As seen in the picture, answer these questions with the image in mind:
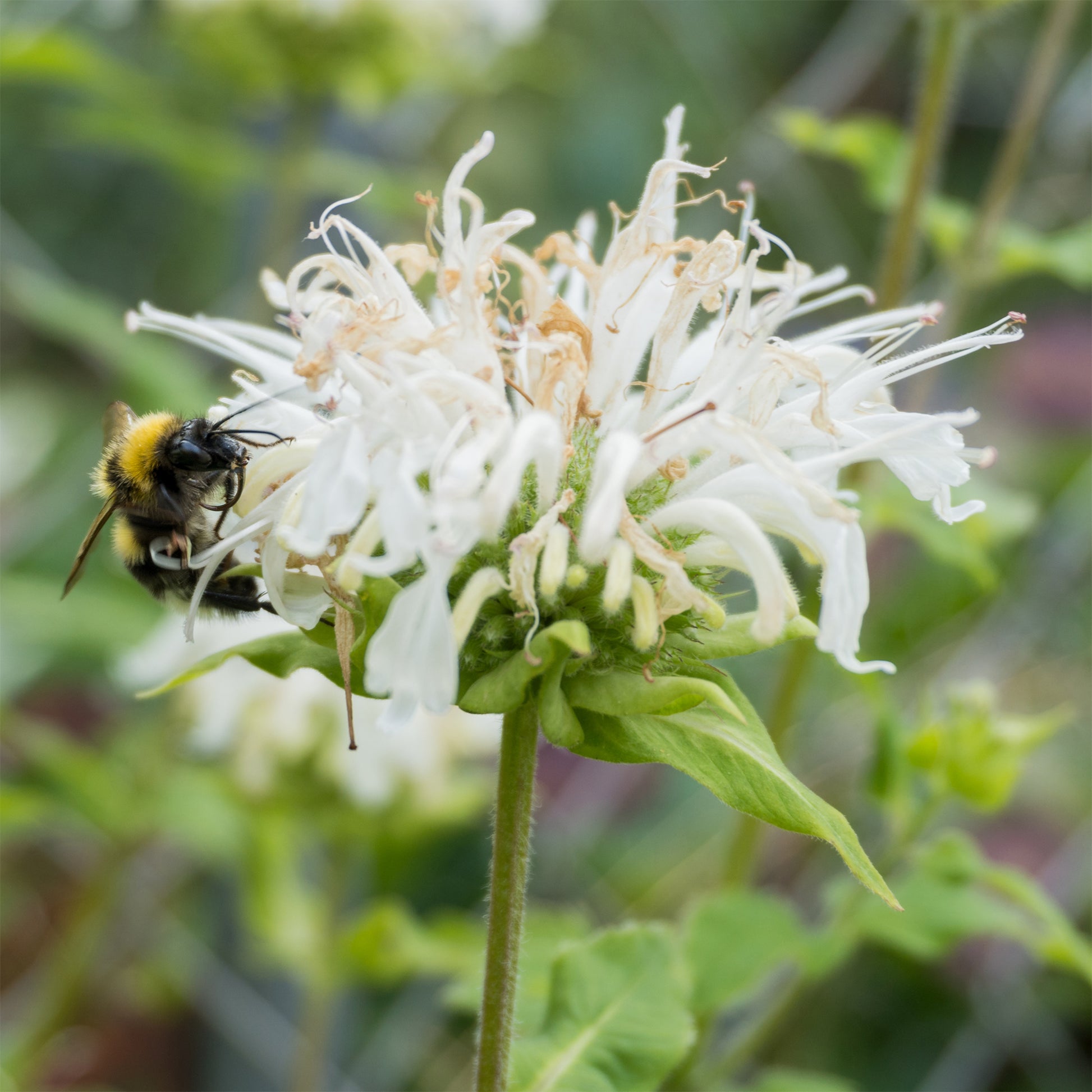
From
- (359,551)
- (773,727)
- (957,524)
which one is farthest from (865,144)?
(359,551)

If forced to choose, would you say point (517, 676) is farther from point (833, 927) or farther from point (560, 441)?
point (833, 927)

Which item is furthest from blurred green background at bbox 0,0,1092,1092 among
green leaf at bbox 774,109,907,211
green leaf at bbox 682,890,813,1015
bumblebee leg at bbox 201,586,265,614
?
bumblebee leg at bbox 201,586,265,614

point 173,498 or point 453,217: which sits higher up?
point 453,217

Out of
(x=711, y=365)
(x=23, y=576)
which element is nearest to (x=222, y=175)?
(x=23, y=576)

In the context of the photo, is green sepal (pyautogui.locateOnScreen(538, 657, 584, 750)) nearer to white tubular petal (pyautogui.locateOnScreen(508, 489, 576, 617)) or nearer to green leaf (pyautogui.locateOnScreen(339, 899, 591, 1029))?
white tubular petal (pyautogui.locateOnScreen(508, 489, 576, 617))

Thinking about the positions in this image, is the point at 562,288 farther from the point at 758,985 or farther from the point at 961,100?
the point at 961,100

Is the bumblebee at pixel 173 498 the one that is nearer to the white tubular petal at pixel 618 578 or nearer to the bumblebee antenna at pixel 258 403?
the bumblebee antenna at pixel 258 403

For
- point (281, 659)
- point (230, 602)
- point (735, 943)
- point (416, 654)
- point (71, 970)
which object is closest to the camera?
point (416, 654)

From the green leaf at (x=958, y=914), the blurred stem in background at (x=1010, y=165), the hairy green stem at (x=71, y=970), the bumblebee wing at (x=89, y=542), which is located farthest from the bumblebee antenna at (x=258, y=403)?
the hairy green stem at (x=71, y=970)
